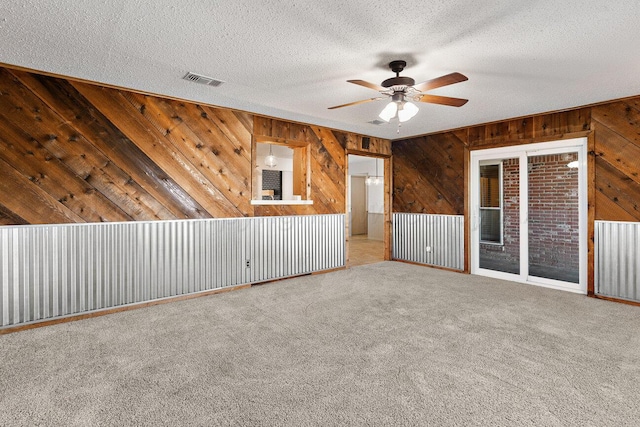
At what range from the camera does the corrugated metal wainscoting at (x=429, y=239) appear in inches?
219

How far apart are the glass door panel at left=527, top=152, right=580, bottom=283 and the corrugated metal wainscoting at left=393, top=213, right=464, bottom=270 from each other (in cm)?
102

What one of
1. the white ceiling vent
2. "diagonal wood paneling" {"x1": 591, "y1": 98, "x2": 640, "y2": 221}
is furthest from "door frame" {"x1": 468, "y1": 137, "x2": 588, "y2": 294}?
the white ceiling vent

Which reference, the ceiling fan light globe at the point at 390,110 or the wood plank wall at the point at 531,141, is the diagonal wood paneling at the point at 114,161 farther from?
the wood plank wall at the point at 531,141

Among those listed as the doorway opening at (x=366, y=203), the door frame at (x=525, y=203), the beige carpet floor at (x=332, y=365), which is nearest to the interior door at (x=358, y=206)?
the doorway opening at (x=366, y=203)

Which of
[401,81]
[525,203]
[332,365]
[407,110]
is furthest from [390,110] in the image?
[525,203]

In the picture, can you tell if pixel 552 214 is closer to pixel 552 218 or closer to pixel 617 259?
pixel 552 218

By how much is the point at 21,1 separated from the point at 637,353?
480 centimetres

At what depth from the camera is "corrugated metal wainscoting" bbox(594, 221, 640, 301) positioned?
3.85 meters

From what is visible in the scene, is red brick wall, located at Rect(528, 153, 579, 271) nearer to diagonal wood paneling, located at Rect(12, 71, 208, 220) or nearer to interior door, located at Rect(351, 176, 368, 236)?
diagonal wood paneling, located at Rect(12, 71, 208, 220)

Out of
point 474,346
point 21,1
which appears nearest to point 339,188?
point 474,346

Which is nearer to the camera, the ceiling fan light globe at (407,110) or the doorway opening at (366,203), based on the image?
the ceiling fan light globe at (407,110)

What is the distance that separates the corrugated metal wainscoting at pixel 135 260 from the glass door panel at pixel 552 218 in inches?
128

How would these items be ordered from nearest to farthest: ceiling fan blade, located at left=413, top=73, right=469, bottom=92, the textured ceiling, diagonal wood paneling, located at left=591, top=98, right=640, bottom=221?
the textured ceiling < ceiling fan blade, located at left=413, top=73, right=469, bottom=92 < diagonal wood paneling, located at left=591, top=98, right=640, bottom=221

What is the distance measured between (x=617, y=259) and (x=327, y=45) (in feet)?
13.6
